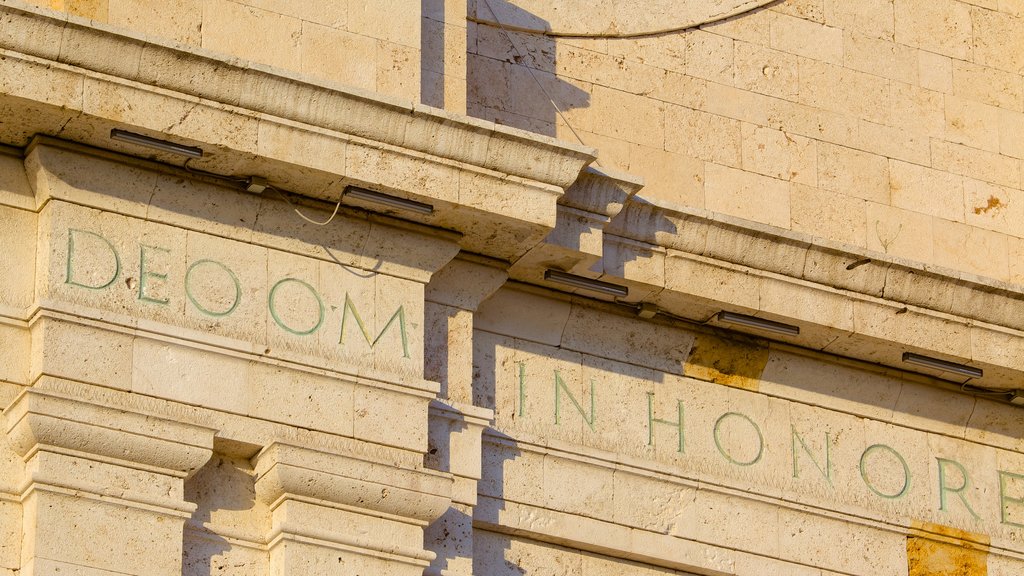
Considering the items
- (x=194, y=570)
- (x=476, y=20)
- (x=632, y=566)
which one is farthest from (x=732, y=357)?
(x=194, y=570)

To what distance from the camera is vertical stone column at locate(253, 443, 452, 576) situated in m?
14.1

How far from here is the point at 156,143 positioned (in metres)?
14.3

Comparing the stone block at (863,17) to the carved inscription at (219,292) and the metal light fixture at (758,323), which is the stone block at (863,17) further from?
the carved inscription at (219,292)

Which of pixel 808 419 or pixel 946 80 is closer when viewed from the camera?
pixel 808 419

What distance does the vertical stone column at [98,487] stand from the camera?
13438 mm

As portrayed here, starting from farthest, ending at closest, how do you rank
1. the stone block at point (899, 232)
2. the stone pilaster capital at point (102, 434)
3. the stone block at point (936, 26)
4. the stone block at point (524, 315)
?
the stone block at point (936, 26) < the stone block at point (899, 232) < the stone block at point (524, 315) < the stone pilaster capital at point (102, 434)

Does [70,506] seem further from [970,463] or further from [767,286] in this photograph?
[970,463]

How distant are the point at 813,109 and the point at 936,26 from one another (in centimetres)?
141

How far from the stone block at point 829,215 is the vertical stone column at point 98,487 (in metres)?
5.17

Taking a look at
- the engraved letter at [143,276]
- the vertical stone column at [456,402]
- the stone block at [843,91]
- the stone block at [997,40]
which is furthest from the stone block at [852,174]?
the engraved letter at [143,276]

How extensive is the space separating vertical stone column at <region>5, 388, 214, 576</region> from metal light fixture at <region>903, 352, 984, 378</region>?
17.7ft

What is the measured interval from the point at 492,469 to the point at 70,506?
2.92 m

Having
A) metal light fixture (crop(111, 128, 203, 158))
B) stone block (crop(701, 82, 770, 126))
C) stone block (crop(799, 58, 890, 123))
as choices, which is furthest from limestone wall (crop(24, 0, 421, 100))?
stone block (crop(799, 58, 890, 123))

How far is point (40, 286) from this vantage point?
554 inches
